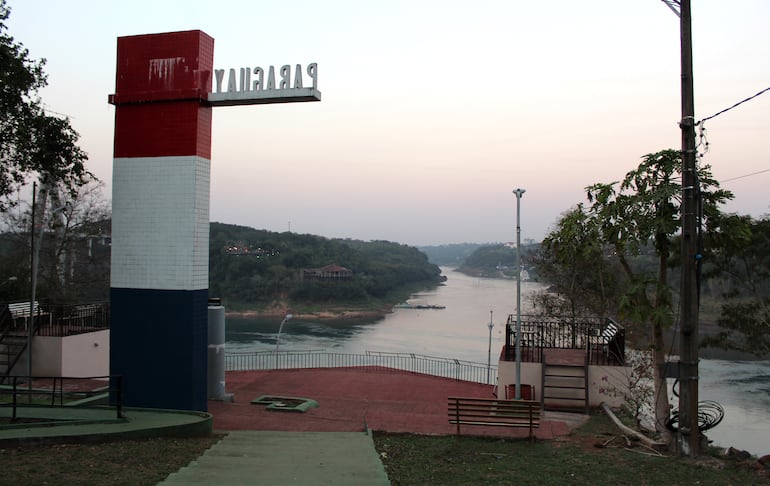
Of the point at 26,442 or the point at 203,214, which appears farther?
the point at 203,214

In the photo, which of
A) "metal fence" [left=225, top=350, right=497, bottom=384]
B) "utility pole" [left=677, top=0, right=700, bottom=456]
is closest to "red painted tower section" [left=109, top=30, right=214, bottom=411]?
"utility pole" [left=677, top=0, right=700, bottom=456]

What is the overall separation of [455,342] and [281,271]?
3039cm

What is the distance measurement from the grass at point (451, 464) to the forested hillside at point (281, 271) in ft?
172

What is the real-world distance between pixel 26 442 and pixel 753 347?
3110 centimetres

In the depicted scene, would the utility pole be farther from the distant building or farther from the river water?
the distant building

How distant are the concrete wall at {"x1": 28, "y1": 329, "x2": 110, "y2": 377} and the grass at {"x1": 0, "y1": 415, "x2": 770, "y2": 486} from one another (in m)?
10.8

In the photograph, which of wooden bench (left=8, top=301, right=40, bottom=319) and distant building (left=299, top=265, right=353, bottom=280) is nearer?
wooden bench (left=8, top=301, right=40, bottom=319)

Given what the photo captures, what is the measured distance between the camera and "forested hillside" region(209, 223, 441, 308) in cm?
7244

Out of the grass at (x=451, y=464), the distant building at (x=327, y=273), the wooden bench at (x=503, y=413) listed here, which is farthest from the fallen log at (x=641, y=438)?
the distant building at (x=327, y=273)

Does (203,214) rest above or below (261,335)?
above

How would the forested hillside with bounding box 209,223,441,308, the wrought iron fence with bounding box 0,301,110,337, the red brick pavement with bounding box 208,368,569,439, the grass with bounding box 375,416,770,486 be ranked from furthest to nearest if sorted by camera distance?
the forested hillside with bounding box 209,223,441,308 < the wrought iron fence with bounding box 0,301,110,337 < the red brick pavement with bounding box 208,368,569,439 < the grass with bounding box 375,416,770,486

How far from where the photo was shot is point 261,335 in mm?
62000

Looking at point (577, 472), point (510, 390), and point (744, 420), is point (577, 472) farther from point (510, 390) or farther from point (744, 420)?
point (744, 420)

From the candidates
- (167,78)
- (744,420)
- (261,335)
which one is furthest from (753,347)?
(261,335)
